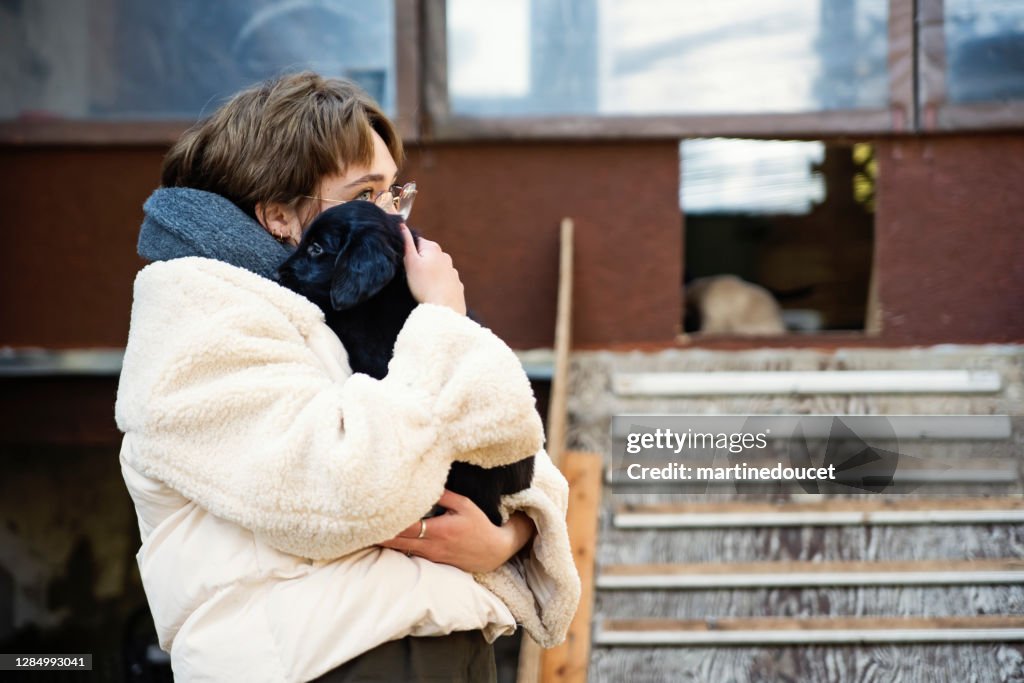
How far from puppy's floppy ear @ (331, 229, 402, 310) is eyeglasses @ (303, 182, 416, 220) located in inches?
6.0

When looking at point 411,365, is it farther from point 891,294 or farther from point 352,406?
point 891,294

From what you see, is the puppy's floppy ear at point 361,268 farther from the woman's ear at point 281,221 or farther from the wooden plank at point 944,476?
the wooden plank at point 944,476

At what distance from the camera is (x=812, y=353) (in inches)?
154

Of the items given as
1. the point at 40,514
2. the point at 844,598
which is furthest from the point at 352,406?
the point at 40,514

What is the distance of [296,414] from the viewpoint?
4.39 ft

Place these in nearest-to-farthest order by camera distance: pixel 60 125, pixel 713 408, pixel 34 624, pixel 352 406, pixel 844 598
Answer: pixel 352 406, pixel 844 598, pixel 713 408, pixel 60 125, pixel 34 624

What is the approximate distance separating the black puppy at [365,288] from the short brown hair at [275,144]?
0.12 metres

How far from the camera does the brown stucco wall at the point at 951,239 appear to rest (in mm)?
3988

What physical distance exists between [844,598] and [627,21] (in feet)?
7.81

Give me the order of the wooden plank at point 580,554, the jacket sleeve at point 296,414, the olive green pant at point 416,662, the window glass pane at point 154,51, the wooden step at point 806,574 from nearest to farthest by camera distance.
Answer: the jacket sleeve at point 296,414
the olive green pant at point 416,662
the wooden plank at point 580,554
the wooden step at point 806,574
the window glass pane at point 154,51

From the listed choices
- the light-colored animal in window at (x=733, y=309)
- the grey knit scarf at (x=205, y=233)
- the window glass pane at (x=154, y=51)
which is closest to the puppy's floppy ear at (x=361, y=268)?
the grey knit scarf at (x=205, y=233)

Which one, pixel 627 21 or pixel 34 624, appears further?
pixel 34 624

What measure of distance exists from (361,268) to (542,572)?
55 cm

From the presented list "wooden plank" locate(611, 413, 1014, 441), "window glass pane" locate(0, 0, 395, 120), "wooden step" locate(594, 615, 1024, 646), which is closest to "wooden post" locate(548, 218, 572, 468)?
"wooden plank" locate(611, 413, 1014, 441)
